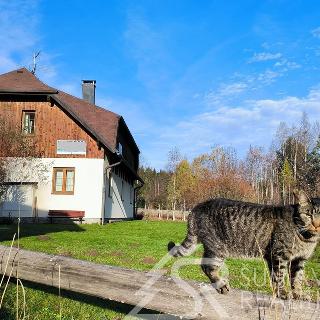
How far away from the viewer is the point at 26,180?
2653 cm

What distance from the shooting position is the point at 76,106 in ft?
102

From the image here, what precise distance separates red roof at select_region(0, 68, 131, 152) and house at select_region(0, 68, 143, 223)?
2.5 inches

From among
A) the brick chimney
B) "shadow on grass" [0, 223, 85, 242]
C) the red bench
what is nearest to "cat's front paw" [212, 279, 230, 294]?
"shadow on grass" [0, 223, 85, 242]

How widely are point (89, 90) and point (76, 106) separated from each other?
14.3ft

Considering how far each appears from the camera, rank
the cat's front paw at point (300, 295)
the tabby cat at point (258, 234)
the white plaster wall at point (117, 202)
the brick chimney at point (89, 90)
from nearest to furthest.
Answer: the cat's front paw at point (300, 295) → the tabby cat at point (258, 234) → the white plaster wall at point (117, 202) → the brick chimney at point (89, 90)

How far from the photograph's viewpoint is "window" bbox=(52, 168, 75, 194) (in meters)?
26.9

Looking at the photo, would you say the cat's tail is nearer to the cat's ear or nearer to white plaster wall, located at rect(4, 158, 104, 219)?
the cat's ear

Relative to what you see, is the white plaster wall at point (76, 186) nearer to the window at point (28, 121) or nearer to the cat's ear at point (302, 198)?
the window at point (28, 121)

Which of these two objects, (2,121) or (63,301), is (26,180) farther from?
(63,301)

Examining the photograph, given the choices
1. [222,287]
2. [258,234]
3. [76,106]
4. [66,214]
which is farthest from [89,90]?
[222,287]

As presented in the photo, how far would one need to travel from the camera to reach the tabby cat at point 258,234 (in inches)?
185

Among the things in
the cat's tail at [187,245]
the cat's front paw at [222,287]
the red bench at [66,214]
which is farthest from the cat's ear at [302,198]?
the red bench at [66,214]

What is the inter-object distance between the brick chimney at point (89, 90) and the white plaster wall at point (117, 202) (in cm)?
724

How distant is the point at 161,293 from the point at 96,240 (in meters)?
12.6
